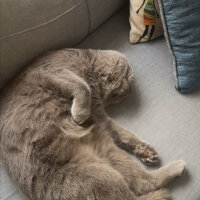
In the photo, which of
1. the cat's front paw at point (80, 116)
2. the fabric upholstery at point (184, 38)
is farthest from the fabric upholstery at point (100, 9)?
the cat's front paw at point (80, 116)

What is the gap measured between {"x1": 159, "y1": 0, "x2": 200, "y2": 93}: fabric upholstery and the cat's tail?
517 mm

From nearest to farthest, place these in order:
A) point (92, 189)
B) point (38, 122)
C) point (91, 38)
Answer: point (92, 189)
point (38, 122)
point (91, 38)

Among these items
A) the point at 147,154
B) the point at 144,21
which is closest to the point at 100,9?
the point at 144,21

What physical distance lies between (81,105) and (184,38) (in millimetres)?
592

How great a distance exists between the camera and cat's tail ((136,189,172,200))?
46.3 inches

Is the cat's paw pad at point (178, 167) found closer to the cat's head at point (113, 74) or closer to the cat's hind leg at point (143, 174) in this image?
the cat's hind leg at point (143, 174)

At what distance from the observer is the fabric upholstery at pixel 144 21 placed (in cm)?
144

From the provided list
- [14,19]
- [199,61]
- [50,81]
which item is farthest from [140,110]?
[14,19]

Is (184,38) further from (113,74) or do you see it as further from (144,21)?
(113,74)

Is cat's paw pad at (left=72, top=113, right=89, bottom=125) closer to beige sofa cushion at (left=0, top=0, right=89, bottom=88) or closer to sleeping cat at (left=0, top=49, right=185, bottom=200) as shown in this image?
sleeping cat at (left=0, top=49, right=185, bottom=200)

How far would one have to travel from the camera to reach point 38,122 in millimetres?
1205

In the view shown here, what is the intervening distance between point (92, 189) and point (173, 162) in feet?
1.38

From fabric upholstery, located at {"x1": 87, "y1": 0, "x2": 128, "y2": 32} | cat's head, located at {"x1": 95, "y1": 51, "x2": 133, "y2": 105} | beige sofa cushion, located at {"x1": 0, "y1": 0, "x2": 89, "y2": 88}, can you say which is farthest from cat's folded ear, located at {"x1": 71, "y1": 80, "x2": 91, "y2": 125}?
fabric upholstery, located at {"x1": 87, "y1": 0, "x2": 128, "y2": 32}

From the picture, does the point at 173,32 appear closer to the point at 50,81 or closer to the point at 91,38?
the point at 91,38
